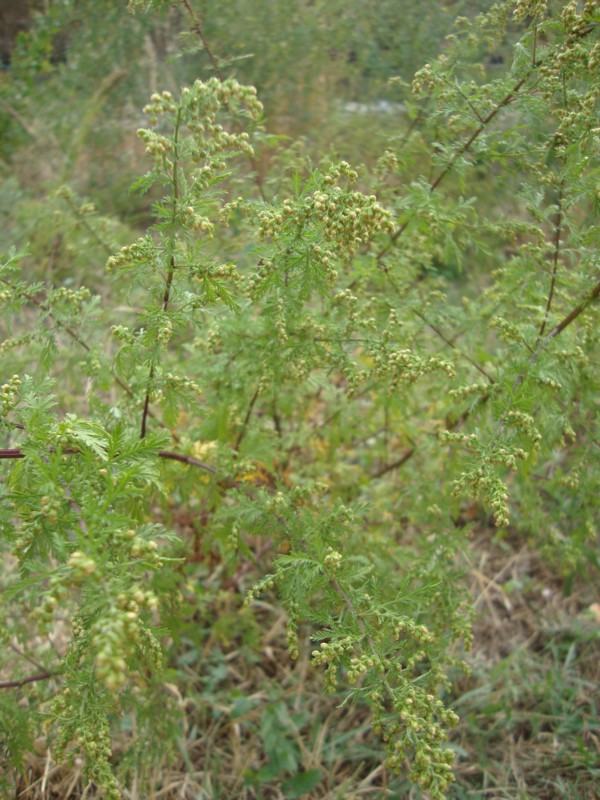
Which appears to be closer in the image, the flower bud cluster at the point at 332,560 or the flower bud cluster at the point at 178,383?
the flower bud cluster at the point at 332,560

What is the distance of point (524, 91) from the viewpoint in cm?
203

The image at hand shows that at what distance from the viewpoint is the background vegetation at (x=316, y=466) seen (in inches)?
61.1

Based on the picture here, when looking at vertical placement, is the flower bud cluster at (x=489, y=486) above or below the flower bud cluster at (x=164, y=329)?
below

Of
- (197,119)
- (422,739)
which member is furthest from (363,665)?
(197,119)

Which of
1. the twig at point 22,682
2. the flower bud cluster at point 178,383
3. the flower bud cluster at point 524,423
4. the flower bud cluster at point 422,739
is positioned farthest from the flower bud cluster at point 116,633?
the twig at point 22,682

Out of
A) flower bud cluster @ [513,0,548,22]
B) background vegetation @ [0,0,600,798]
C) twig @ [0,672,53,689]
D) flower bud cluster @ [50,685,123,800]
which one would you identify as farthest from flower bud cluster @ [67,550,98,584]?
flower bud cluster @ [513,0,548,22]

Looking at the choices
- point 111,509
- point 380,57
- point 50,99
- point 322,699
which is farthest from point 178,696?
point 50,99

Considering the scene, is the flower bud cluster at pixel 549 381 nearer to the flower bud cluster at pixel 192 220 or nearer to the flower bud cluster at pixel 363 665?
the flower bud cluster at pixel 363 665

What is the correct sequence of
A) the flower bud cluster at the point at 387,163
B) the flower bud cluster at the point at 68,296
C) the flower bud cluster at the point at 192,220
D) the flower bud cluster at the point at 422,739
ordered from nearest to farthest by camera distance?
the flower bud cluster at the point at 422,739 < the flower bud cluster at the point at 192,220 < the flower bud cluster at the point at 68,296 < the flower bud cluster at the point at 387,163

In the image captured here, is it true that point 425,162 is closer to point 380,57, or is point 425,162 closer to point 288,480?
point 380,57

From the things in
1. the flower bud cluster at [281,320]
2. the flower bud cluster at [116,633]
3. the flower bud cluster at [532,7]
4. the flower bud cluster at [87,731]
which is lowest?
the flower bud cluster at [87,731]

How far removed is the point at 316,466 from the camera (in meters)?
3.32

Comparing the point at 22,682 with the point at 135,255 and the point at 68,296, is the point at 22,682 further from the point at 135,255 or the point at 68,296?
the point at 135,255

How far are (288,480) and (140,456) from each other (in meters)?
1.53
